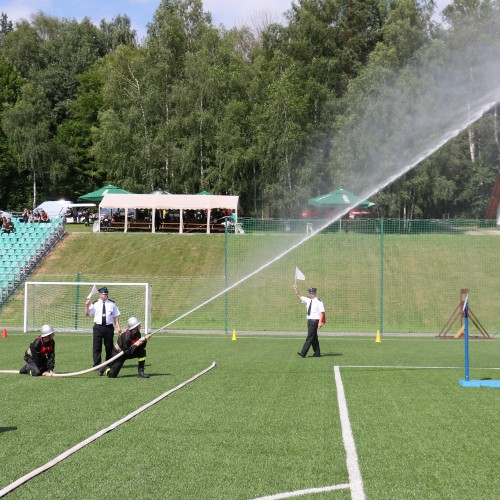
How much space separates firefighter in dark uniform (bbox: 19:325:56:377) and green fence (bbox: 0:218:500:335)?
578 inches

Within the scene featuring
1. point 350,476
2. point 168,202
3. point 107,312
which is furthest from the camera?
point 168,202

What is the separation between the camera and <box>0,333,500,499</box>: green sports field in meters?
6.41

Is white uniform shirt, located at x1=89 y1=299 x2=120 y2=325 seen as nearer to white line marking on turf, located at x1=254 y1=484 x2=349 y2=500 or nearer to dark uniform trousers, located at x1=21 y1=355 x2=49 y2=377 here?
dark uniform trousers, located at x1=21 y1=355 x2=49 y2=377

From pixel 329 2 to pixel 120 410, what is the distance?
Result: 53.2 metres

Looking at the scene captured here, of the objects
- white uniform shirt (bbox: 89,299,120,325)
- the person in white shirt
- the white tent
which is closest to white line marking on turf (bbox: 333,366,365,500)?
white uniform shirt (bbox: 89,299,120,325)

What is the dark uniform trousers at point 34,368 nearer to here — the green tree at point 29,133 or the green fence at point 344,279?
the green fence at point 344,279

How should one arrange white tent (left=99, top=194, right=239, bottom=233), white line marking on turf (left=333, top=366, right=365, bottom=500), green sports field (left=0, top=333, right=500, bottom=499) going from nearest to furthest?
white line marking on turf (left=333, top=366, right=365, bottom=500) → green sports field (left=0, top=333, right=500, bottom=499) → white tent (left=99, top=194, right=239, bottom=233)

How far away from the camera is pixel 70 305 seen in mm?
30562

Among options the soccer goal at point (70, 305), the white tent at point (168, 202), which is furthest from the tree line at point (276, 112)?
the soccer goal at point (70, 305)

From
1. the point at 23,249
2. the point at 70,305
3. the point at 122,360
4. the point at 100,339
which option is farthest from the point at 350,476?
the point at 23,249

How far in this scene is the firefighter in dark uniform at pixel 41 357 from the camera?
534 inches

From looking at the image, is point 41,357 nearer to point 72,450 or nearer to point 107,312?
point 107,312

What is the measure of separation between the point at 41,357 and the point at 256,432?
6591mm

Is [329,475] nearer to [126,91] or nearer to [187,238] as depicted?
[187,238]
